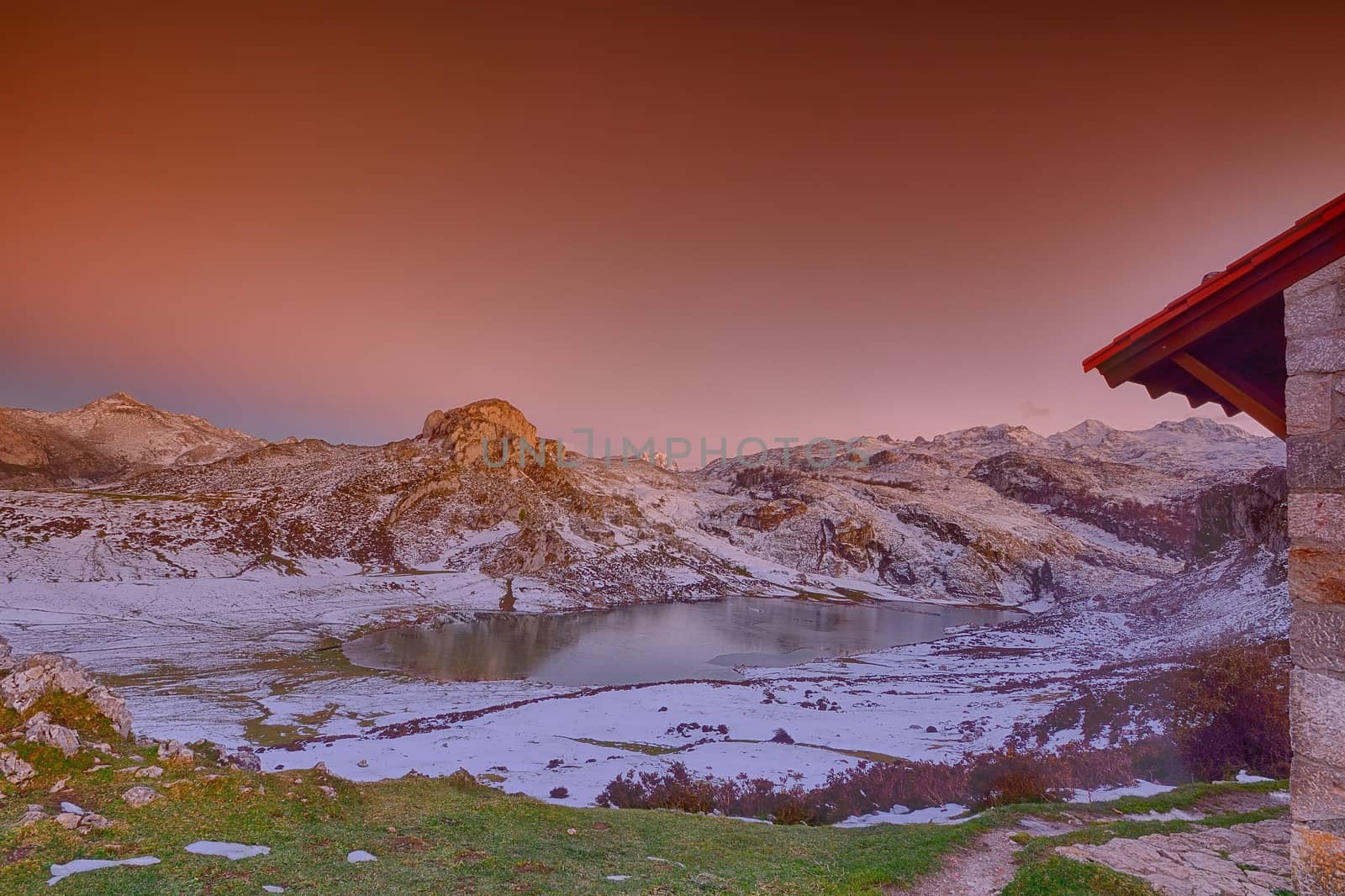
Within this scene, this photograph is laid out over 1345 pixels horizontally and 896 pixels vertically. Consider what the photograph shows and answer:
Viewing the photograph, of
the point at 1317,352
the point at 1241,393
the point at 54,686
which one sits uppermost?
the point at 1317,352

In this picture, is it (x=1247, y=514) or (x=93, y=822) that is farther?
(x=1247, y=514)

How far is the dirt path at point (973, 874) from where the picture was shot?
10195 millimetres

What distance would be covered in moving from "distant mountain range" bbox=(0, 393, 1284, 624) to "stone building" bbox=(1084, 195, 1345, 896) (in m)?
66.3

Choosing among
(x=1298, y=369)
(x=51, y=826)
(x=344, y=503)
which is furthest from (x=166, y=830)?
(x=344, y=503)

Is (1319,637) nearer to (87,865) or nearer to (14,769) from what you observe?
(87,865)

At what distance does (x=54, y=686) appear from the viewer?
12.0 meters

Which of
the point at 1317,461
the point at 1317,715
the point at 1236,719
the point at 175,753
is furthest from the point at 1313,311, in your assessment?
the point at 1236,719

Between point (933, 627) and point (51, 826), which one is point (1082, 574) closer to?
point (933, 627)

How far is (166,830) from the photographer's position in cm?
881

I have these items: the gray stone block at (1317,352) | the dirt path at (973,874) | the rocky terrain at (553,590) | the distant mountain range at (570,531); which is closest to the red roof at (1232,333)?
the gray stone block at (1317,352)

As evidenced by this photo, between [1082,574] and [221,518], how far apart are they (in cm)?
16837

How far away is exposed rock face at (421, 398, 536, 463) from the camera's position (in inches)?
6127

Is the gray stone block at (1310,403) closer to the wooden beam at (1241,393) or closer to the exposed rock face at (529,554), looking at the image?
the wooden beam at (1241,393)

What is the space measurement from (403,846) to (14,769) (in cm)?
601
